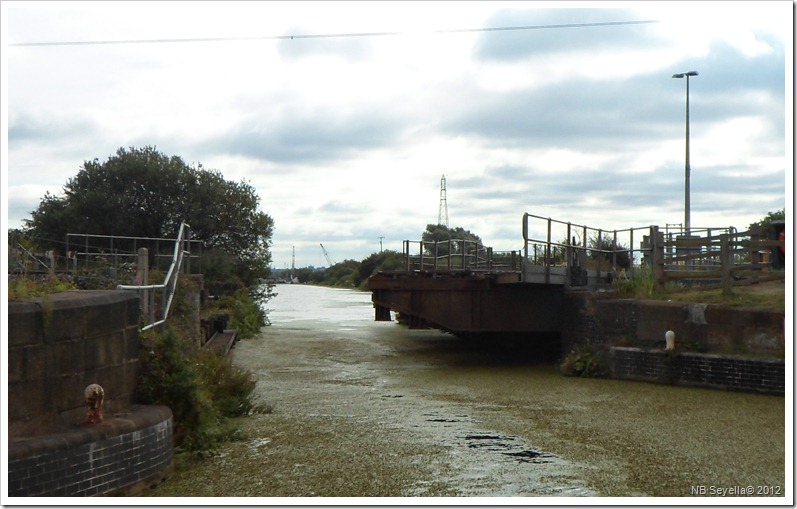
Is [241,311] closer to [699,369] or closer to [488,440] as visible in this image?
[699,369]

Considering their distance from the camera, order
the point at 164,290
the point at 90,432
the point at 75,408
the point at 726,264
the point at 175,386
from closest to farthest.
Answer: the point at 90,432 < the point at 75,408 < the point at 175,386 < the point at 164,290 < the point at 726,264

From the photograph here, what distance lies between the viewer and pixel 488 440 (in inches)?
363

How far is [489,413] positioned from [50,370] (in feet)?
19.9

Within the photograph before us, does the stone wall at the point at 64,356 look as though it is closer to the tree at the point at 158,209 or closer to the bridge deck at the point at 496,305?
the bridge deck at the point at 496,305

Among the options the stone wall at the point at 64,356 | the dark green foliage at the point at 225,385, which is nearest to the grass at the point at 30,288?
the stone wall at the point at 64,356

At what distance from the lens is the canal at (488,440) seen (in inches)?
285

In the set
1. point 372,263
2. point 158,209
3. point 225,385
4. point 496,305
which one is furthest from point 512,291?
point 372,263

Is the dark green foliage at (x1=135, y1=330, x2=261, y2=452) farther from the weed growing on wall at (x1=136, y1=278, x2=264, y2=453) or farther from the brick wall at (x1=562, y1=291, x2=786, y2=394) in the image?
the brick wall at (x1=562, y1=291, x2=786, y2=394)

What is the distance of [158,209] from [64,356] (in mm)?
27271

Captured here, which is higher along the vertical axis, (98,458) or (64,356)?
(64,356)

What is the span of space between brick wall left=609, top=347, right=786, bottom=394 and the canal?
25cm

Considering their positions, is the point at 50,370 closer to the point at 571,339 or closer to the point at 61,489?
the point at 61,489

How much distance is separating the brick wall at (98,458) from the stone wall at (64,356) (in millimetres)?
186

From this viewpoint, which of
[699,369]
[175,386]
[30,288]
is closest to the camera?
[30,288]
